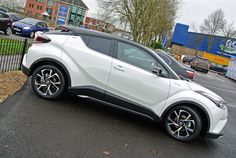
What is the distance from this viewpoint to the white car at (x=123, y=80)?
4.86 m

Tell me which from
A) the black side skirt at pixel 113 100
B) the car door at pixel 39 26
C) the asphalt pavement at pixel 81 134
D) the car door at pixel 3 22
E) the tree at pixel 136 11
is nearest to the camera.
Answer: the asphalt pavement at pixel 81 134

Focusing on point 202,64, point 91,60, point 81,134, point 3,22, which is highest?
point 3,22

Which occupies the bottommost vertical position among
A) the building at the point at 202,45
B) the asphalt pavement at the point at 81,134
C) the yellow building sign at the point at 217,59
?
the asphalt pavement at the point at 81,134

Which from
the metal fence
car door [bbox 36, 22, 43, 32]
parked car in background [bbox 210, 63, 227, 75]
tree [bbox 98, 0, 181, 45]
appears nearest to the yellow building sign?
parked car in background [bbox 210, 63, 227, 75]

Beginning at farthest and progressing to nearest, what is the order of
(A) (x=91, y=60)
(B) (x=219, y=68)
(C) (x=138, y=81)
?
(B) (x=219, y=68)
(A) (x=91, y=60)
(C) (x=138, y=81)

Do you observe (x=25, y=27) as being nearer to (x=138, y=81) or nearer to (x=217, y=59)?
(x=138, y=81)

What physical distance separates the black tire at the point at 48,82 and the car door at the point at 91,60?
36 cm

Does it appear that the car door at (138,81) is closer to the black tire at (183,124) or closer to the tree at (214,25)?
the black tire at (183,124)

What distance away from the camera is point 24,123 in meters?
4.17

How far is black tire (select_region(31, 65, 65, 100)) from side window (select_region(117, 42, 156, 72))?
1.31 metres

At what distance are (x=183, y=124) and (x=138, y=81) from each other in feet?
3.81

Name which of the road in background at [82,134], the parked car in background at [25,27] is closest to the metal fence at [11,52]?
A: the road in background at [82,134]

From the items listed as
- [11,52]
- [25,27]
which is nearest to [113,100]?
[11,52]

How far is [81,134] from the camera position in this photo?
4191 mm
